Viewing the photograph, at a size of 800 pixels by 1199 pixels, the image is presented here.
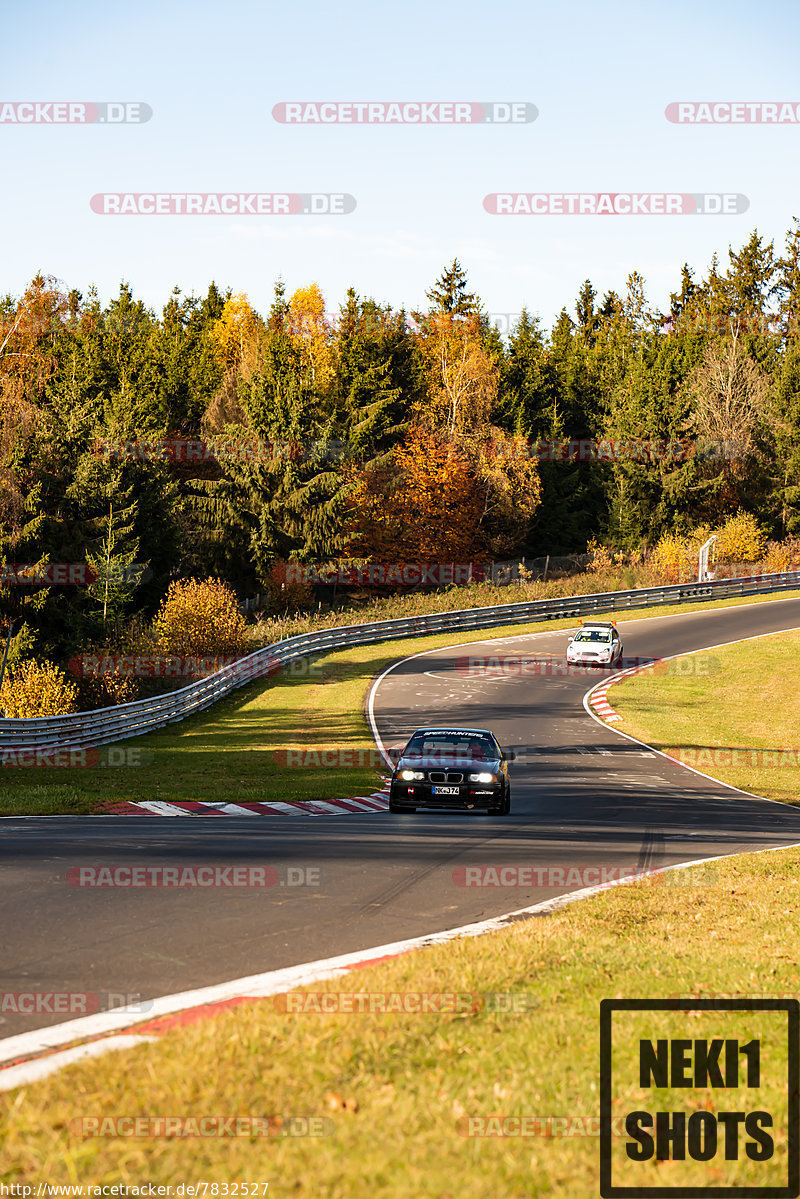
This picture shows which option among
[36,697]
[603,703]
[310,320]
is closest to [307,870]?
[36,697]

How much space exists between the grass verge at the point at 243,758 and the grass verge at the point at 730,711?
8823mm

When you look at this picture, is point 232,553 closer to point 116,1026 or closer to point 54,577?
point 54,577

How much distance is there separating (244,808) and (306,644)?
99.4ft

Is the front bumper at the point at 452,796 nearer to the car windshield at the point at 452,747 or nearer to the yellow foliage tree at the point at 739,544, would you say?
the car windshield at the point at 452,747

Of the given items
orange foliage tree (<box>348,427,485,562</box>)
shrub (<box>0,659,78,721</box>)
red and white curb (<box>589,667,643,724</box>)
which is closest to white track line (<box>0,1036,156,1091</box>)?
shrub (<box>0,659,78,721</box>)

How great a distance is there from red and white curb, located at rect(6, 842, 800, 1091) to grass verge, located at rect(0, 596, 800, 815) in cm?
1136

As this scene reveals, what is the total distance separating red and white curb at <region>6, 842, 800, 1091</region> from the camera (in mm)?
5898

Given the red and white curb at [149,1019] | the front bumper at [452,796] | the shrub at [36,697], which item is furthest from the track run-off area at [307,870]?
the shrub at [36,697]

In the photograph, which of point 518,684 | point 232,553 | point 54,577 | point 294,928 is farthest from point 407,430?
point 294,928

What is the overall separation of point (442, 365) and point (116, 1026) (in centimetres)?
7868

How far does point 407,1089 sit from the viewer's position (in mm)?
5391

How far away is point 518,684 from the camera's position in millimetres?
41188

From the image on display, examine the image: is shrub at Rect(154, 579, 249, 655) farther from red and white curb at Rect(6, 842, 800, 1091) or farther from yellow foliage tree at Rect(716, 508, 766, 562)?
yellow foliage tree at Rect(716, 508, 766, 562)

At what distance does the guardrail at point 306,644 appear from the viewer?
94.6 feet
